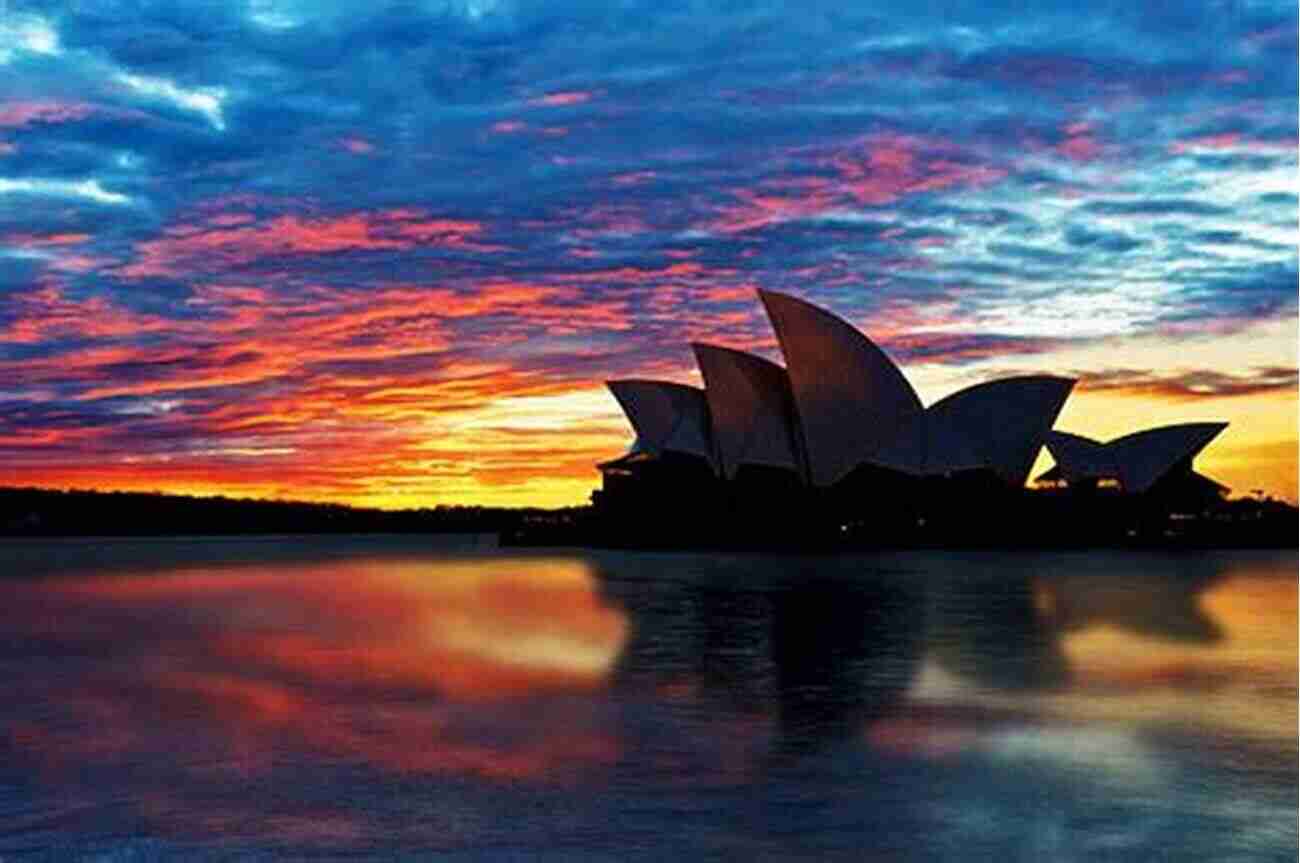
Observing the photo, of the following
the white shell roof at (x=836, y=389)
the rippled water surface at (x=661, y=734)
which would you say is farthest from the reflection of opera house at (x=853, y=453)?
the rippled water surface at (x=661, y=734)

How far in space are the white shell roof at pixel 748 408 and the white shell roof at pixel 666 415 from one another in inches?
80.2

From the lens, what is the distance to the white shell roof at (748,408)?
67375 mm

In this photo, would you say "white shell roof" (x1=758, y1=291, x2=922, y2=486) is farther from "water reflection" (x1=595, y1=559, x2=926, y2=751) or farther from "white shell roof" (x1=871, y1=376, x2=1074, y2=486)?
"water reflection" (x1=595, y1=559, x2=926, y2=751)

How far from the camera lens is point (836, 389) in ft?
217

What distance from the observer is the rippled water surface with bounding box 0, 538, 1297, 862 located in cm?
1035

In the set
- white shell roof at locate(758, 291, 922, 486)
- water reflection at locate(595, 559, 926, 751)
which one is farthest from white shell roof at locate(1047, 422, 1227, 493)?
water reflection at locate(595, 559, 926, 751)

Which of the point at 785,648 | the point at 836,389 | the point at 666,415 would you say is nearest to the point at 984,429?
the point at 836,389

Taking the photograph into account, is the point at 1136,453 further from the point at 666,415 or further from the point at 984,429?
the point at 666,415

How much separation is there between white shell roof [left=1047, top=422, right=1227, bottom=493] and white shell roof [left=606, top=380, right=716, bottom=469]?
17.7 m

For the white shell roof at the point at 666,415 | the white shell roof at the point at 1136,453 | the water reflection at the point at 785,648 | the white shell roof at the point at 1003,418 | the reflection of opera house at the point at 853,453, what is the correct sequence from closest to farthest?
1. the water reflection at the point at 785,648
2. the reflection of opera house at the point at 853,453
3. the white shell roof at the point at 1003,418
4. the white shell roof at the point at 666,415
5. the white shell roof at the point at 1136,453

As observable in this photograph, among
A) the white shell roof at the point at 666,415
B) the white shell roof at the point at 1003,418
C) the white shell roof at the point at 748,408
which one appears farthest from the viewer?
the white shell roof at the point at 666,415

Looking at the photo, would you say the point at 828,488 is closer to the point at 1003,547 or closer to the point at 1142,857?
the point at 1003,547

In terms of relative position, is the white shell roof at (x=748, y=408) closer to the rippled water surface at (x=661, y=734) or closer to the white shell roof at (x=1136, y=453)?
the white shell roof at (x=1136, y=453)

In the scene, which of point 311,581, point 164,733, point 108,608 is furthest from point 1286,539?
point 164,733
